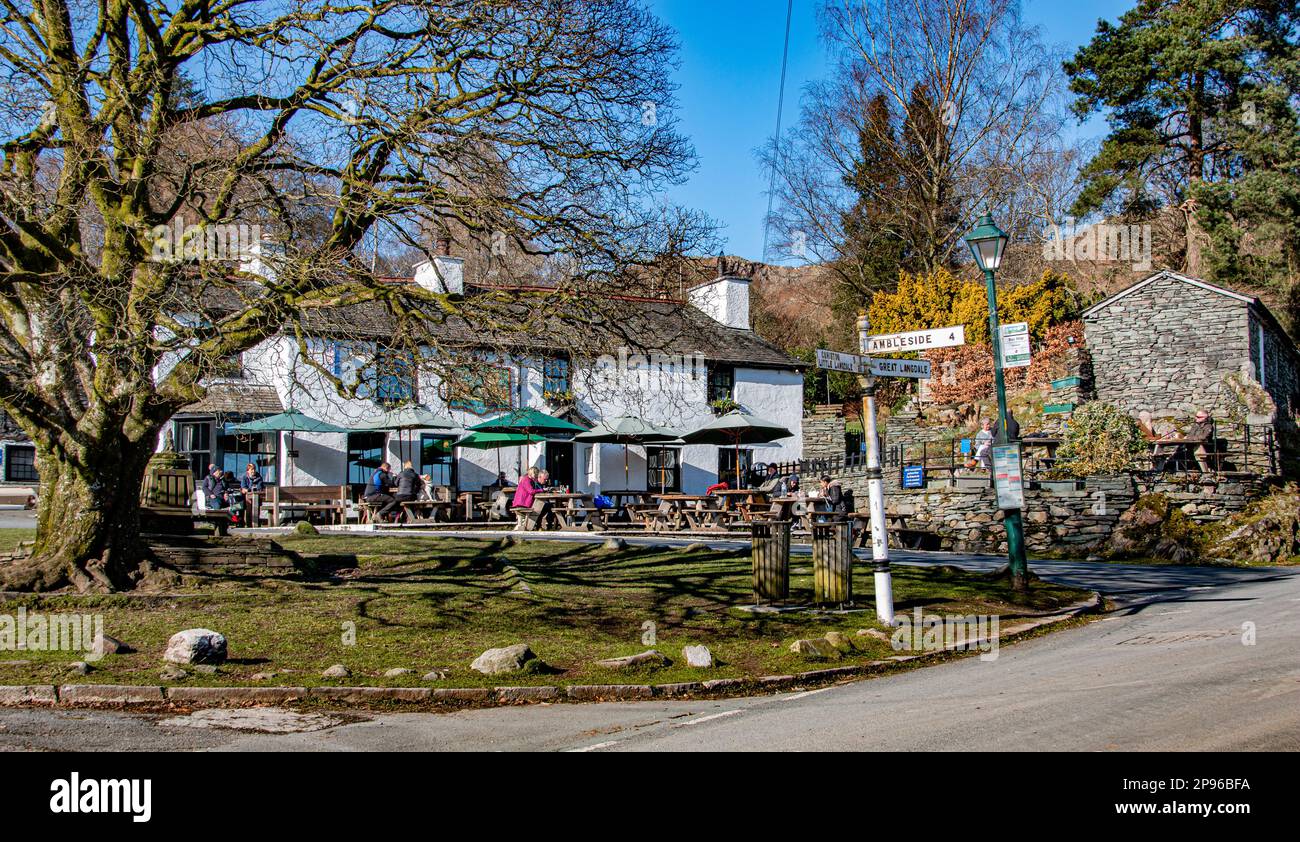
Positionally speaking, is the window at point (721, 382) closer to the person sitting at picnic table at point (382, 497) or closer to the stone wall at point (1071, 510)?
Answer: the stone wall at point (1071, 510)

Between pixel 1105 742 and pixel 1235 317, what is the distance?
93.5ft

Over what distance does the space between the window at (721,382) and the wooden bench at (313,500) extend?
15.3 metres

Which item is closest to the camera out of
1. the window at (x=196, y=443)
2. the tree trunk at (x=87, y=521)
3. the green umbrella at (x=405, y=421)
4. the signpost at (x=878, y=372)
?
the signpost at (x=878, y=372)

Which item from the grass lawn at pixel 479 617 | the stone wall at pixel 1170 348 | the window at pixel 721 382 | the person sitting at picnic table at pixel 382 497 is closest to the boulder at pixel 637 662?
the grass lawn at pixel 479 617

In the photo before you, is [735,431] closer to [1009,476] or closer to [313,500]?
[313,500]

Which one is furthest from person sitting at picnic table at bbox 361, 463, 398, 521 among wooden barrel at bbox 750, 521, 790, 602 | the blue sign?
wooden barrel at bbox 750, 521, 790, 602

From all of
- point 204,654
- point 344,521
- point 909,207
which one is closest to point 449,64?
point 204,654

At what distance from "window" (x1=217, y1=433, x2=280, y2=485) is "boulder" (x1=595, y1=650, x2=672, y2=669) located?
2371 cm

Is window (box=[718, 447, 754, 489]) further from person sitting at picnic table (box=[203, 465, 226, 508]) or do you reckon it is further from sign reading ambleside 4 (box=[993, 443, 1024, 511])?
sign reading ambleside 4 (box=[993, 443, 1024, 511])

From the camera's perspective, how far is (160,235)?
42.1 feet

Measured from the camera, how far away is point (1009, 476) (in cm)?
1440

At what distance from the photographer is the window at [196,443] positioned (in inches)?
1228

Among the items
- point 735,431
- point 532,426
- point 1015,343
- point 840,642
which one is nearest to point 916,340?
point 1015,343

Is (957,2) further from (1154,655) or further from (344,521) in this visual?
(1154,655)
